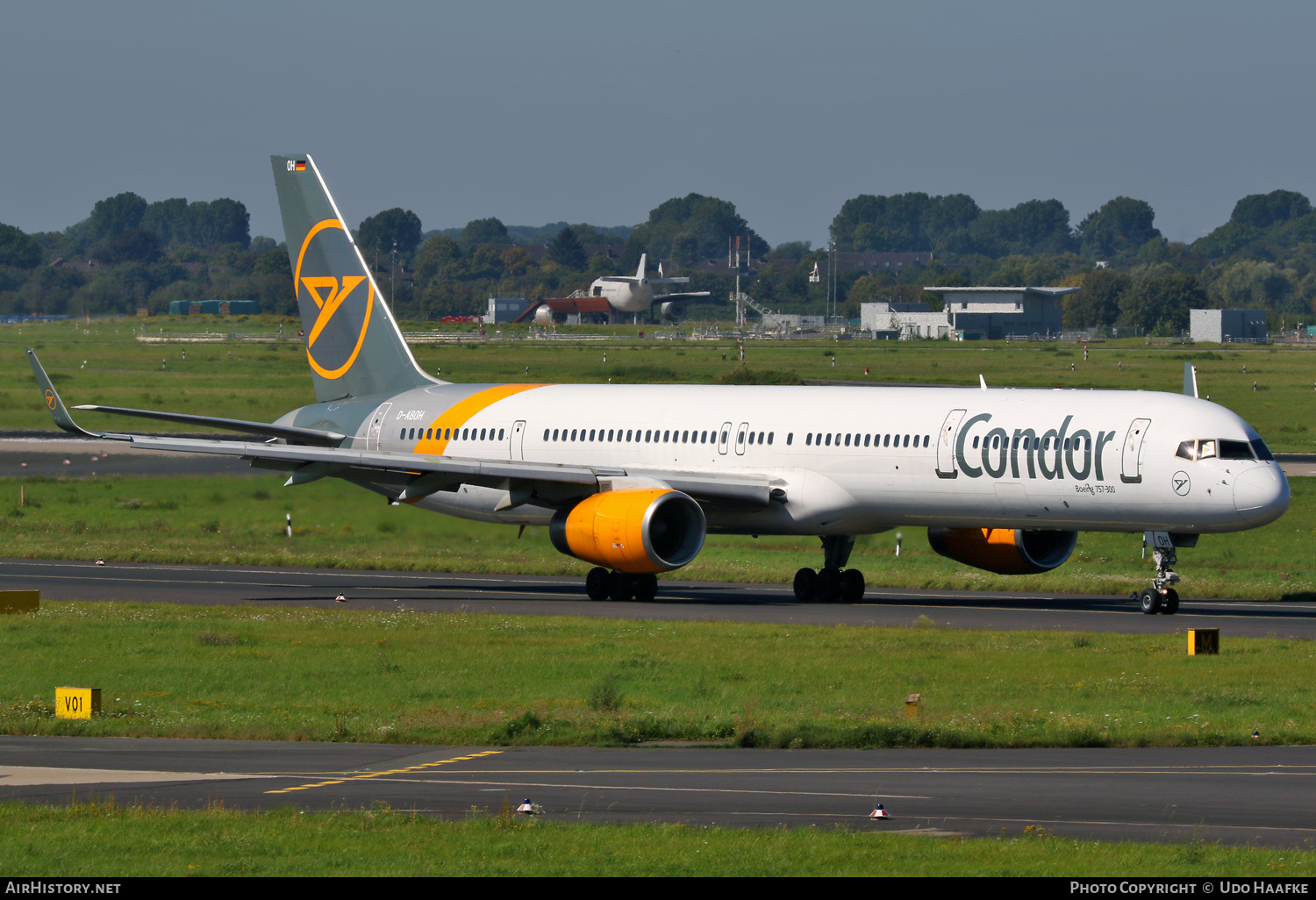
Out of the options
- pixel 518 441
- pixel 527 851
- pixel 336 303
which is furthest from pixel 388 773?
pixel 336 303

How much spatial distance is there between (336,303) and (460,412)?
229 inches

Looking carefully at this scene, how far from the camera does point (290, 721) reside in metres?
23.5

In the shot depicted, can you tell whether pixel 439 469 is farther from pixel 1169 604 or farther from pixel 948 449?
pixel 1169 604

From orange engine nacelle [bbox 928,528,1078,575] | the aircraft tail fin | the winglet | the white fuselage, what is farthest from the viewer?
the aircraft tail fin

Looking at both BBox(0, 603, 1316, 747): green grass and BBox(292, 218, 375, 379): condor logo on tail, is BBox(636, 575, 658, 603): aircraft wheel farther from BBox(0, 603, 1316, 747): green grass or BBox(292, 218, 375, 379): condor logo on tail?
BBox(292, 218, 375, 379): condor logo on tail

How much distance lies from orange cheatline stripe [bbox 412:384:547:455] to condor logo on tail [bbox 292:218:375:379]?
4.24m

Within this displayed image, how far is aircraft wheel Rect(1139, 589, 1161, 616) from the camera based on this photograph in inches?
1449

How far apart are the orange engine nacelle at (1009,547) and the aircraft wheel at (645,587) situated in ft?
22.3

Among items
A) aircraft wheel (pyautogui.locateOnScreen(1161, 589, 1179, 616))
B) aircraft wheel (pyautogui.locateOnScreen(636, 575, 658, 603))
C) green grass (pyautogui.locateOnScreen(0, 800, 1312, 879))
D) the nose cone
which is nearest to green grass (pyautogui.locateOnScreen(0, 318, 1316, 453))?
aircraft wheel (pyautogui.locateOnScreen(636, 575, 658, 603))

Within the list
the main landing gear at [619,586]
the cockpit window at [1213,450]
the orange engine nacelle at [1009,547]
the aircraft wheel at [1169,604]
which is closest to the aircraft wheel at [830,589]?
the orange engine nacelle at [1009,547]

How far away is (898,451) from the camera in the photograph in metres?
38.9

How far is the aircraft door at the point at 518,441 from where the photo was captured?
45688 millimetres

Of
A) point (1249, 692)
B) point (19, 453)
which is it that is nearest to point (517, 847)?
point (1249, 692)
